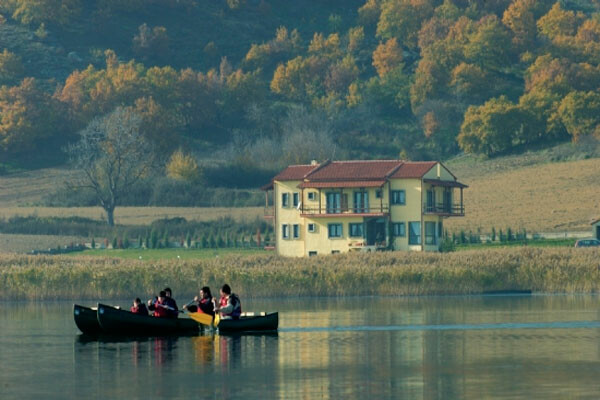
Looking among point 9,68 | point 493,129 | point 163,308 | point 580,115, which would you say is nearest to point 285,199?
point 493,129

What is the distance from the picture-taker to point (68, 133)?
610 ft

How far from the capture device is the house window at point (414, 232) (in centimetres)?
11156

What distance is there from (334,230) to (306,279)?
3320 centimetres

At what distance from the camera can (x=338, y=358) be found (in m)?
49.0

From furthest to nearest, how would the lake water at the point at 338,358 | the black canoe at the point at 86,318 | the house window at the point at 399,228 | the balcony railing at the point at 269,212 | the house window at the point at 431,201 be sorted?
the balcony railing at the point at 269,212 < the house window at the point at 431,201 < the house window at the point at 399,228 < the black canoe at the point at 86,318 < the lake water at the point at 338,358

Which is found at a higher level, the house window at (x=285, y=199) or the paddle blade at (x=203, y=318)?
the house window at (x=285, y=199)

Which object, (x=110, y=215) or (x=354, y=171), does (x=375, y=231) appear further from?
(x=110, y=215)

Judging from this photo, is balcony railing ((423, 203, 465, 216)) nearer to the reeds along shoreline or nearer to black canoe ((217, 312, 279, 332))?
the reeds along shoreline

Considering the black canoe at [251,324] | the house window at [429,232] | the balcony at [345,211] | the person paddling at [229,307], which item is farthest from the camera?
the balcony at [345,211]

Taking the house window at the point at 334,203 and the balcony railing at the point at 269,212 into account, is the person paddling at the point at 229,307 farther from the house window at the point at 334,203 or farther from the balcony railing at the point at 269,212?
the balcony railing at the point at 269,212

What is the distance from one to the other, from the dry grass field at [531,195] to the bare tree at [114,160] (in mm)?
33111

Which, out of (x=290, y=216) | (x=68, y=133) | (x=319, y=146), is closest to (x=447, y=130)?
(x=319, y=146)

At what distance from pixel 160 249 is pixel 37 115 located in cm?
6961

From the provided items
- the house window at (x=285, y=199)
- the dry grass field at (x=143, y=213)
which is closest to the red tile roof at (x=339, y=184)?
the house window at (x=285, y=199)
